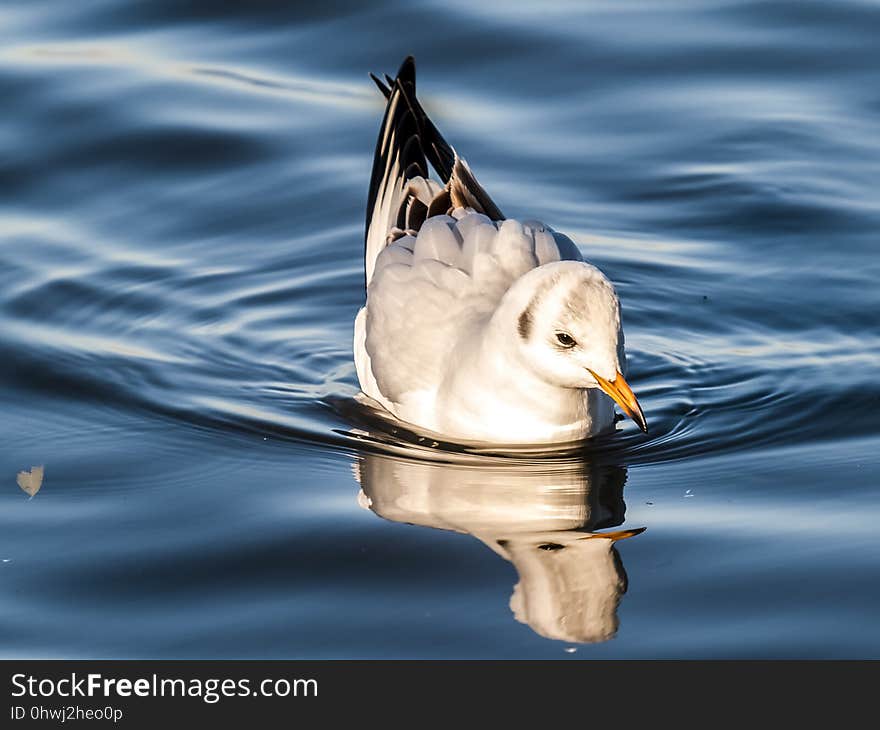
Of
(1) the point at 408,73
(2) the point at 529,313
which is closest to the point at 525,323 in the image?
(2) the point at 529,313

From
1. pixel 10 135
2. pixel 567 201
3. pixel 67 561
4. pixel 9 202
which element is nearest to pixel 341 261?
pixel 567 201

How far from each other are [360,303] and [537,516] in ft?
8.50

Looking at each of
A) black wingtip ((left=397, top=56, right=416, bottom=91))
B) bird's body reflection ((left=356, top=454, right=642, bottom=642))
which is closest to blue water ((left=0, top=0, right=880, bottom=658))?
bird's body reflection ((left=356, top=454, right=642, bottom=642))

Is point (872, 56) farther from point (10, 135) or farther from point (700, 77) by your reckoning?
point (10, 135)

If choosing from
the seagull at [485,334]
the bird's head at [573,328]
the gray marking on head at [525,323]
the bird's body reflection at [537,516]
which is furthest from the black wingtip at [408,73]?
the bird's body reflection at [537,516]

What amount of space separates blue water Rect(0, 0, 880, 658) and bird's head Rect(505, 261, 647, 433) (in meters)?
0.42

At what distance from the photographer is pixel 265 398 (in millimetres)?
7559

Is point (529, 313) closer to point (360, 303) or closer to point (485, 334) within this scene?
point (485, 334)

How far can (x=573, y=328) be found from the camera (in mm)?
6617

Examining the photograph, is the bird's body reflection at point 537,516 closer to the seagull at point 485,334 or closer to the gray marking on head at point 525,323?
the seagull at point 485,334

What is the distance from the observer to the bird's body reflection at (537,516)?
582 cm

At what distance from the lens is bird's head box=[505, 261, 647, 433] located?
21.5 feet

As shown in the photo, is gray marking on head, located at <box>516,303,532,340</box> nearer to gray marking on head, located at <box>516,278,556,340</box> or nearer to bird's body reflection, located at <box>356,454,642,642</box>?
gray marking on head, located at <box>516,278,556,340</box>

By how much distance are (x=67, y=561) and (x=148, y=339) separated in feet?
7.22
